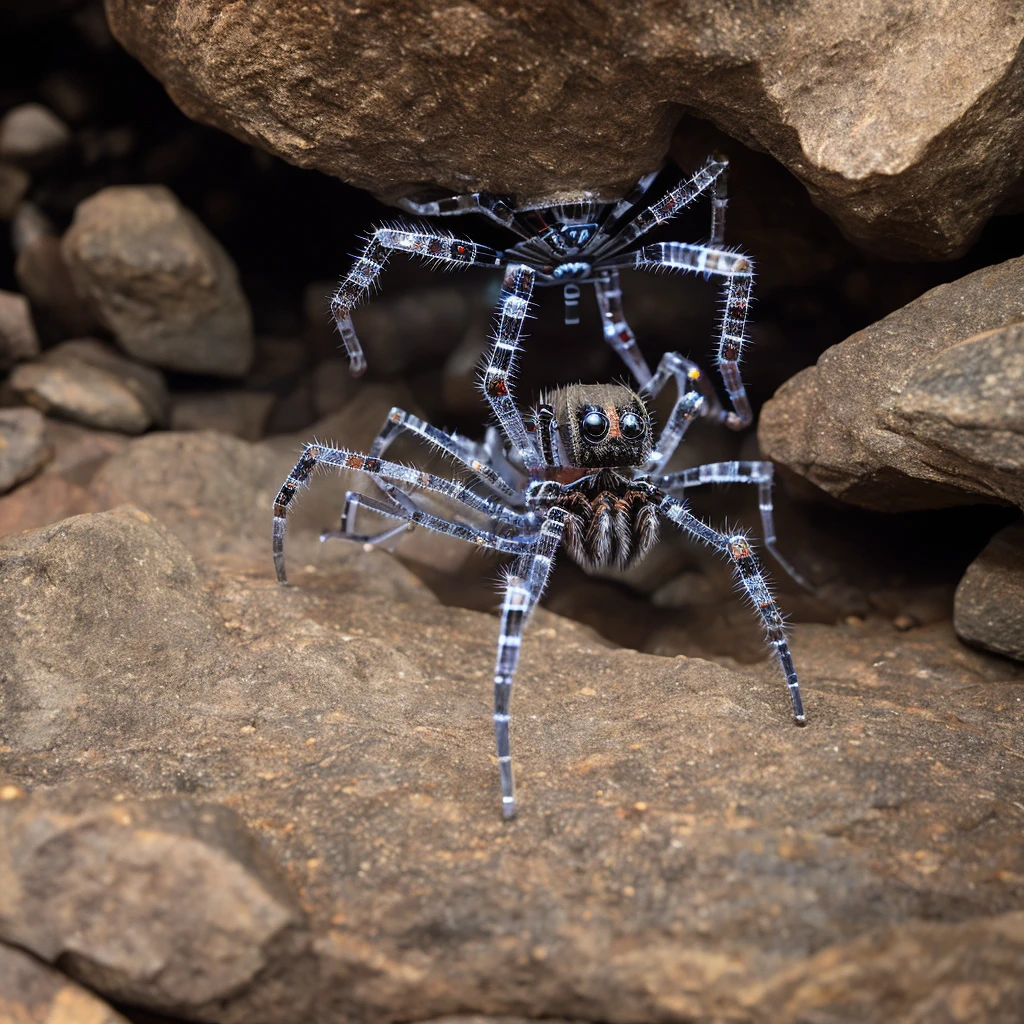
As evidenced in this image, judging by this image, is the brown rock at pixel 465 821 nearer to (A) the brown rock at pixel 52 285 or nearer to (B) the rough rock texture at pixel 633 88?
(B) the rough rock texture at pixel 633 88

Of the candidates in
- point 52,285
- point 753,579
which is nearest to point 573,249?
point 753,579

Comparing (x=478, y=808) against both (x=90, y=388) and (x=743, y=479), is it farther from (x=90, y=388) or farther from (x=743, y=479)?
(x=90, y=388)

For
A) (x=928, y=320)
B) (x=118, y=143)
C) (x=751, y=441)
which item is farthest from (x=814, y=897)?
(x=118, y=143)

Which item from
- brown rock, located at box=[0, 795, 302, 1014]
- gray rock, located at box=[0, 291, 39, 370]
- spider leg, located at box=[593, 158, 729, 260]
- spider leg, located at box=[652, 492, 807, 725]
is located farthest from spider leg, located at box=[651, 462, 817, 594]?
gray rock, located at box=[0, 291, 39, 370]

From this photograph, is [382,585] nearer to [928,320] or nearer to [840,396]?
[840,396]

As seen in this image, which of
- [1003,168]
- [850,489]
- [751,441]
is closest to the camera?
[1003,168]

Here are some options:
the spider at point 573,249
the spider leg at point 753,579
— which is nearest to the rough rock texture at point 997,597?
the spider leg at point 753,579
